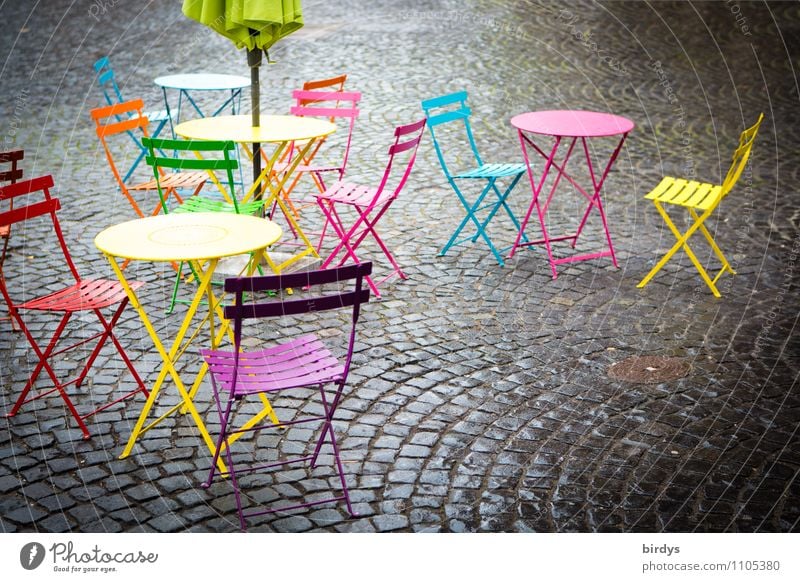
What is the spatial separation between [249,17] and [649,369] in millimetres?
3507

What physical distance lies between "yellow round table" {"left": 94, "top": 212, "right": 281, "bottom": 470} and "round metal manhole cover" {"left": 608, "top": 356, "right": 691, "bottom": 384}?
7.10 feet

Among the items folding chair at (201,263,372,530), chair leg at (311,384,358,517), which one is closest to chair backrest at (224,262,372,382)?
folding chair at (201,263,372,530)

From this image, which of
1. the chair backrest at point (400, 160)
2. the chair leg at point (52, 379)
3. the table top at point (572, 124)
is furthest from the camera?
the table top at point (572, 124)

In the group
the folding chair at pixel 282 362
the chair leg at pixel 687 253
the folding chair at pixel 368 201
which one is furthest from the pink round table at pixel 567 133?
the folding chair at pixel 282 362

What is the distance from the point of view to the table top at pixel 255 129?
22.3ft

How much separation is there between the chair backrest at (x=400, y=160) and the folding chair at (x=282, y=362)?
210cm

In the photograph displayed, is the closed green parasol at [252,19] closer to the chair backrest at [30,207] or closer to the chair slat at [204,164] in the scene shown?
the chair slat at [204,164]

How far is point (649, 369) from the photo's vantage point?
600 cm

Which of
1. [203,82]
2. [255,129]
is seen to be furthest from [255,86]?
[203,82]

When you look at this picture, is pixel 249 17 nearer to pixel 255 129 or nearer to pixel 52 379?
pixel 255 129

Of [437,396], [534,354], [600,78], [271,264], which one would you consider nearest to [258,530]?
[437,396]

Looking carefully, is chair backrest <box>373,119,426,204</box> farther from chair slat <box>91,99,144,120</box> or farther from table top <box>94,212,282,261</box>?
chair slat <box>91,99,144,120</box>

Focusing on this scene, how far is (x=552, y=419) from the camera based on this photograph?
17.7 feet

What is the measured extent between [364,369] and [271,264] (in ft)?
4.74
